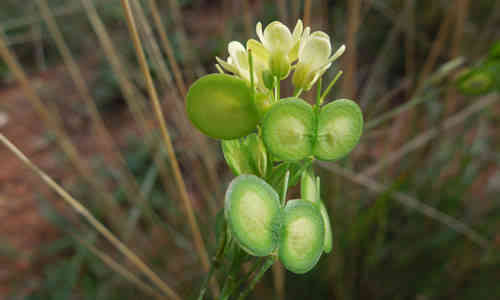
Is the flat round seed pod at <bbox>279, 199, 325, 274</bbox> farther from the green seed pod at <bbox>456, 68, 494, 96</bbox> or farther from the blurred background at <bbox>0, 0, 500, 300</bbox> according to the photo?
the green seed pod at <bbox>456, 68, 494, 96</bbox>

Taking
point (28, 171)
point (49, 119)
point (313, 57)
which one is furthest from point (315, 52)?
point (28, 171)

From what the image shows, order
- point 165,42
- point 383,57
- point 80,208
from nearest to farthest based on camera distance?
point 80,208 < point 165,42 < point 383,57

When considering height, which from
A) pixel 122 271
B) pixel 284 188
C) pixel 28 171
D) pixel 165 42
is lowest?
pixel 28 171

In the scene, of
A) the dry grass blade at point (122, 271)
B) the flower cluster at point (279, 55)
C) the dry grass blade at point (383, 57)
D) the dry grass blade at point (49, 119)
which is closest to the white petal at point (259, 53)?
the flower cluster at point (279, 55)

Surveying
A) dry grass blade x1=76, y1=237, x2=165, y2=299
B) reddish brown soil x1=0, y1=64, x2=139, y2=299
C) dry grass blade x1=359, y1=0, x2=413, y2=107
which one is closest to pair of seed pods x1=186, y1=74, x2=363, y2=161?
dry grass blade x1=76, y1=237, x2=165, y2=299

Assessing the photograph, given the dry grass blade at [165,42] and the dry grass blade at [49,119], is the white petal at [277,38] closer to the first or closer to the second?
the dry grass blade at [165,42]

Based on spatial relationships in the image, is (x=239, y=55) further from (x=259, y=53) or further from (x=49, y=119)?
(x=49, y=119)

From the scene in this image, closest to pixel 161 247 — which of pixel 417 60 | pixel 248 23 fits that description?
pixel 248 23
